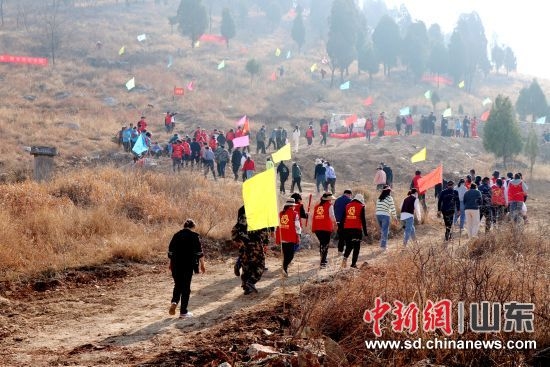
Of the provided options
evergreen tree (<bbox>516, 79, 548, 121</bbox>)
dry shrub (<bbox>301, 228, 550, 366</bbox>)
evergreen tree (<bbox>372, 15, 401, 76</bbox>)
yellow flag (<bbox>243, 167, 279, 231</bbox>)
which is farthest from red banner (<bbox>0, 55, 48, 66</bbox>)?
evergreen tree (<bbox>516, 79, 548, 121</bbox>)

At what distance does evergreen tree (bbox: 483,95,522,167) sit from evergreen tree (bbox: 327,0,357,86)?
1149 inches

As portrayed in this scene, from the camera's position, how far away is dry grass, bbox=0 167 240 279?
9.62m

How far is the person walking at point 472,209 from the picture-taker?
12.4m

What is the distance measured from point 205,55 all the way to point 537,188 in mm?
47710

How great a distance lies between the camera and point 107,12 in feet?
270

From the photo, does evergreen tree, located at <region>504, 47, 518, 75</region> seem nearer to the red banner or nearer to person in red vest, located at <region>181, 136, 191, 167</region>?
the red banner

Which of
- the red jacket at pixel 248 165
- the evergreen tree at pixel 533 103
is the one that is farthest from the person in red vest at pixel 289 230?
the evergreen tree at pixel 533 103

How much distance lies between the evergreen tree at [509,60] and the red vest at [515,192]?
82911mm

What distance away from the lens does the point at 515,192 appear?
14.1m

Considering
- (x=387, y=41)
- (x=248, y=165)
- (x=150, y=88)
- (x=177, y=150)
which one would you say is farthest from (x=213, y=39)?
(x=248, y=165)

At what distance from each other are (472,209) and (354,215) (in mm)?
4386

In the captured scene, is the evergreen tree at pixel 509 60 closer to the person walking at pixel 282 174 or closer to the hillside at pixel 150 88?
the hillside at pixel 150 88

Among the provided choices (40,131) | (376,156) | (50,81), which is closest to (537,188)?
(376,156)

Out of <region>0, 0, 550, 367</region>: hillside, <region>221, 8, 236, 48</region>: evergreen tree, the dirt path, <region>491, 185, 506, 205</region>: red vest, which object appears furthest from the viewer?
<region>221, 8, 236, 48</region>: evergreen tree
